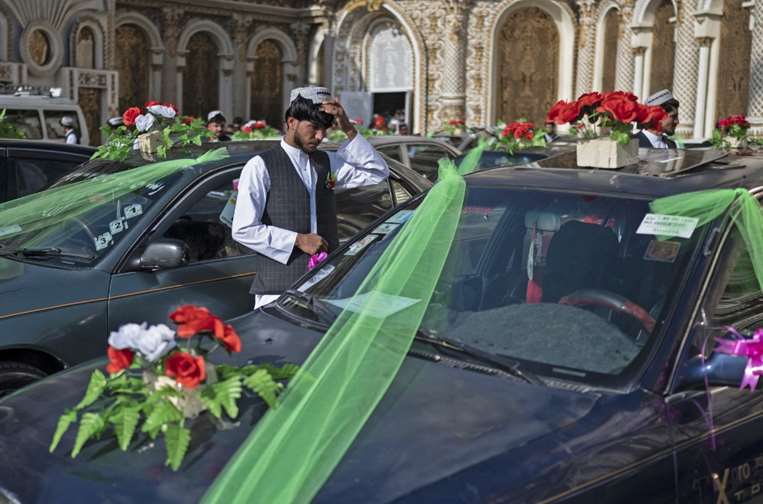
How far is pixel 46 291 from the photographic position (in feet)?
14.6

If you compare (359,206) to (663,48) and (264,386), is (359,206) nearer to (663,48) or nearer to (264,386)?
(264,386)

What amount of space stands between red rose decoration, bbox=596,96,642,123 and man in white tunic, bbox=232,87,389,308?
1.24 metres

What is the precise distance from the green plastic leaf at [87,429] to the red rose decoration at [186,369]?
0.68ft

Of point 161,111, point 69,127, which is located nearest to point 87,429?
point 161,111

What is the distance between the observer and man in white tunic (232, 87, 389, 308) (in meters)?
4.43

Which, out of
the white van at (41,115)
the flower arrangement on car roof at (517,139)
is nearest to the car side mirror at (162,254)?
the flower arrangement on car roof at (517,139)

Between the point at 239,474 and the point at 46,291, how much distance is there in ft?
8.38

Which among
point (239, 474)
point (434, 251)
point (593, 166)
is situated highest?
point (593, 166)

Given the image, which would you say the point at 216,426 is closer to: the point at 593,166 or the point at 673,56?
the point at 593,166

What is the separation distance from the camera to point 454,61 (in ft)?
80.6

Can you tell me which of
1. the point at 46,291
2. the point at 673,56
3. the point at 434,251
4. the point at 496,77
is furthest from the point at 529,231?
the point at 496,77

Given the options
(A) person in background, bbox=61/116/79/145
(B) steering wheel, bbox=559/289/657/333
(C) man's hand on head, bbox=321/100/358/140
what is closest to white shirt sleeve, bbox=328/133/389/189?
(C) man's hand on head, bbox=321/100/358/140

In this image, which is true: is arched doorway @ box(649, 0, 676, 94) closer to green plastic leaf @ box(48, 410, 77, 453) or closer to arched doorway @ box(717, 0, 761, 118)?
arched doorway @ box(717, 0, 761, 118)

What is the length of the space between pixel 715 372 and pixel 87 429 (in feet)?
5.57
